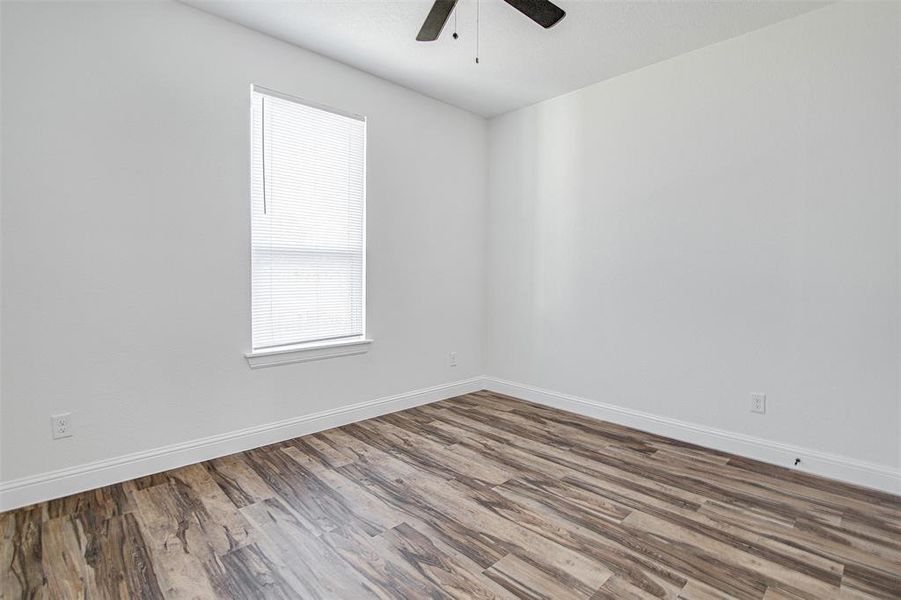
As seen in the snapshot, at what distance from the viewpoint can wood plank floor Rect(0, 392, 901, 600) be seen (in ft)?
5.40

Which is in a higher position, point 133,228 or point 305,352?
point 133,228

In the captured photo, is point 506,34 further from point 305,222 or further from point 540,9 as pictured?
point 305,222

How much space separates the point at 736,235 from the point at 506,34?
1.89 meters

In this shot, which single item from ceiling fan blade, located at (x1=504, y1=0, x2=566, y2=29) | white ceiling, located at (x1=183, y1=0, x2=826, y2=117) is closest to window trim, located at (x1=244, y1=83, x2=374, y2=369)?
white ceiling, located at (x1=183, y1=0, x2=826, y2=117)

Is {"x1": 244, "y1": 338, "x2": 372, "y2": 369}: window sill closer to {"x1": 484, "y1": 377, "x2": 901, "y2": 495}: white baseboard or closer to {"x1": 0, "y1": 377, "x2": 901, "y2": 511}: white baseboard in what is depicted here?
{"x1": 0, "y1": 377, "x2": 901, "y2": 511}: white baseboard

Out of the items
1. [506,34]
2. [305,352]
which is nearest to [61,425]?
[305,352]

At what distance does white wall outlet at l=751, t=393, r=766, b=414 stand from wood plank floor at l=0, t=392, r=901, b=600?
12.3 inches

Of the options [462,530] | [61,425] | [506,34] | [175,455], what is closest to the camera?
[462,530]

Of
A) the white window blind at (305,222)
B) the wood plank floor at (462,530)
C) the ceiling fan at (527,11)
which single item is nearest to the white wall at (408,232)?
the white window blind at (305,222)

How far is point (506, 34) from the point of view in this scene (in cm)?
277

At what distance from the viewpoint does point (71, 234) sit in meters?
2.24

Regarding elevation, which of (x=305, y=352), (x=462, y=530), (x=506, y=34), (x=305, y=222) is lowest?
(x=462, y=530)

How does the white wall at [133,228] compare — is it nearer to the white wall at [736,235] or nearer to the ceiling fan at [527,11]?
the ceiling fan at [527,11]

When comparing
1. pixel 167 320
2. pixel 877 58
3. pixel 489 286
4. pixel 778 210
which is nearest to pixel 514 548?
pixel 167 320
